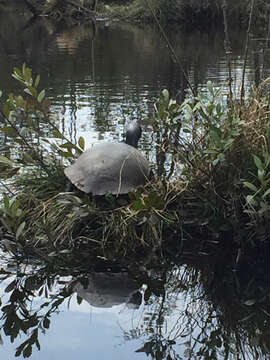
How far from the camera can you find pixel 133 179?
432 centimetres

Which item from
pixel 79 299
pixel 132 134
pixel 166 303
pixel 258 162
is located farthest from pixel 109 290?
pixel 132 134

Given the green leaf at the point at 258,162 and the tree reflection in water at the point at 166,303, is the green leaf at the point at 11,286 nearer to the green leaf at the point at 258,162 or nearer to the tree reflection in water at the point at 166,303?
the tree reflection in water at the point at 166,303

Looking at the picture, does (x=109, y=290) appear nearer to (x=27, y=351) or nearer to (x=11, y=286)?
(x=11, y=286)

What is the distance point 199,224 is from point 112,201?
1.92 feet

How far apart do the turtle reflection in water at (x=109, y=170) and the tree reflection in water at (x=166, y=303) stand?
61cm

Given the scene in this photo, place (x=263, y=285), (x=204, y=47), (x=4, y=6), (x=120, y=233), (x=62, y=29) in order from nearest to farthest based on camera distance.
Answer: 1. (x=263, y=285)
2. (x=120, y=233)
3. (x=204, y=47)
4. (x=62, y=29)
5. (x=4, y=6)

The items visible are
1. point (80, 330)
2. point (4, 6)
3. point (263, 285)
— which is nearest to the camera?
point (80, 330)

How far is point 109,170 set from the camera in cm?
430

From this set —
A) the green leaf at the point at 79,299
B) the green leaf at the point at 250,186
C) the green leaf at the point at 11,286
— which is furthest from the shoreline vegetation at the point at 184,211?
the green leaf at the point at 79,299

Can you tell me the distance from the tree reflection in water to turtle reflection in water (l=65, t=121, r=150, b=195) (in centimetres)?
61

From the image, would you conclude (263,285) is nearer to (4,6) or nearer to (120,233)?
(120,233)

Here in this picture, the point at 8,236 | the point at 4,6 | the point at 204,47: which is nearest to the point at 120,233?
the point at 8,236

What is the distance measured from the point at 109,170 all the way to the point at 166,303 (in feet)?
3.80

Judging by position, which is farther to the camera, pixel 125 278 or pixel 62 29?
pixel 62 29
